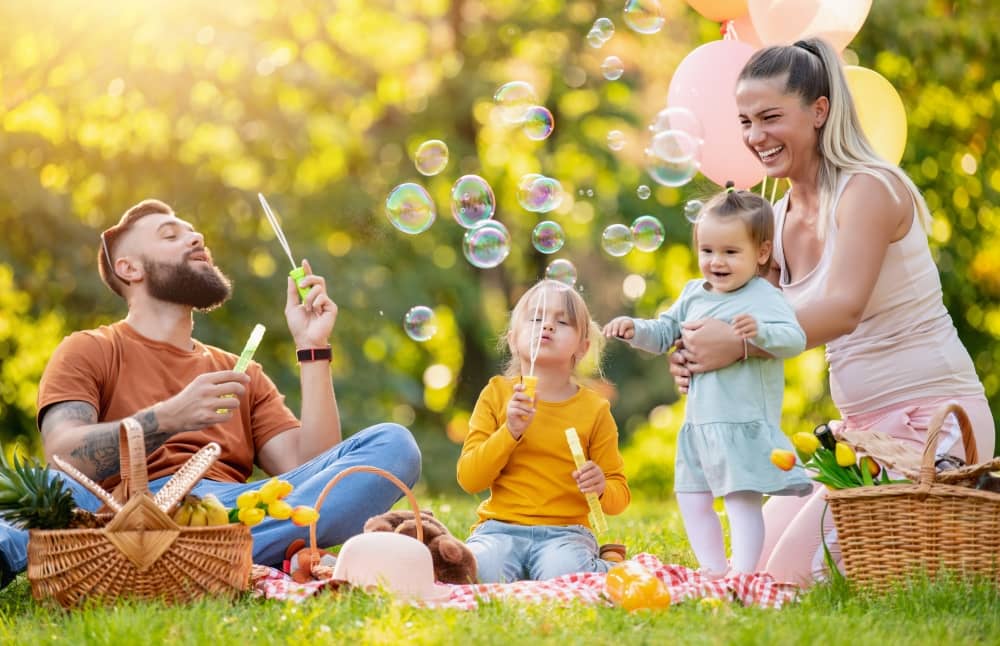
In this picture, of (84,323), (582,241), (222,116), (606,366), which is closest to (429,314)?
(84,323)

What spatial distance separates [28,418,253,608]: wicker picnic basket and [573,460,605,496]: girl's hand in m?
1.06

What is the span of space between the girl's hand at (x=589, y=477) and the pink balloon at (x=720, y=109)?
1755 mm

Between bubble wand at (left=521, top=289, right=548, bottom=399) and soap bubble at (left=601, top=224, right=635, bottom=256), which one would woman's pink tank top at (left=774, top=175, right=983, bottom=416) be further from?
soap bubble at (left=601, top=224, right=635, bottom=256)

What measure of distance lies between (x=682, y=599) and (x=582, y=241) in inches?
344

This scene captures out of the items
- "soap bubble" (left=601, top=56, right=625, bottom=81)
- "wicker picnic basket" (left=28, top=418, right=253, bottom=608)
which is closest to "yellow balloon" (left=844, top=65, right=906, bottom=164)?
"soap bubble" (left=601, top=56, right=625, bottom=81)

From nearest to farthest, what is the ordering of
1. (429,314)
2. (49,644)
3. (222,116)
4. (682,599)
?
1. (49,644)
2. (682,599)
3. (429,314)
4. (222,116)

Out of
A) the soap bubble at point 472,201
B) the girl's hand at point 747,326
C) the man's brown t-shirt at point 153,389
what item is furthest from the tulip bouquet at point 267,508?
the soap bubble at point 472,201

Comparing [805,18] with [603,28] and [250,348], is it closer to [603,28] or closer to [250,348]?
[603,28]

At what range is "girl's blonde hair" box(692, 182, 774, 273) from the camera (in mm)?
3414

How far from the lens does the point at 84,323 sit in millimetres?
8773

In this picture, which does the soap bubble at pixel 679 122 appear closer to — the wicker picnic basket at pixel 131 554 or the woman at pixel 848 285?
the woman at pixel 848 285

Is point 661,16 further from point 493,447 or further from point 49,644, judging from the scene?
point 49,644

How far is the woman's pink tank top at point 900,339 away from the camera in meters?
3.45

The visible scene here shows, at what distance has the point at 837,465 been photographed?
121 inches
